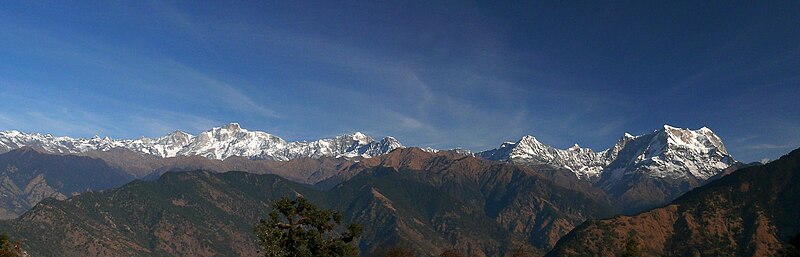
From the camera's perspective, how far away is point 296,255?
110 metres

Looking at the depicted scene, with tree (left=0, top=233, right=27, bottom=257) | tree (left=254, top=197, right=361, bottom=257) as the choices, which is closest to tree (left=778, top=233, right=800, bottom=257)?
tree (left=254, top=197, right=361, bottom=257)

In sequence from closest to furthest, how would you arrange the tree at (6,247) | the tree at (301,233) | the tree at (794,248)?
the tree at (6,247)
the tree at (301,233)
the tree at (794,248)

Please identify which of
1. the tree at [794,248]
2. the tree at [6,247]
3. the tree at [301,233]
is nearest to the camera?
the tree at [6,247]

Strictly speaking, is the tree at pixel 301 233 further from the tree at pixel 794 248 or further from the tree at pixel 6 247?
the tree at pixel 794 248

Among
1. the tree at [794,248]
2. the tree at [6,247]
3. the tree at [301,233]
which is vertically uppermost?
the tree at [794,248]

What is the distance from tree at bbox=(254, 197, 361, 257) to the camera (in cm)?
10775

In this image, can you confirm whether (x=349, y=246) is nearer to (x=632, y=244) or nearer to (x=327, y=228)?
(x=327, y=228)

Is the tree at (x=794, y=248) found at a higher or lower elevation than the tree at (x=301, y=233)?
higher

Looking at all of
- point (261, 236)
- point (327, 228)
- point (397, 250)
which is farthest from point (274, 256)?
point (397, 250)

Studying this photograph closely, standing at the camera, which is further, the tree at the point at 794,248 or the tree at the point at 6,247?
the tree at the point at 794,248

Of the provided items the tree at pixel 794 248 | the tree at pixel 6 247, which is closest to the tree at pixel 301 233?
the tree at pixel 6 247

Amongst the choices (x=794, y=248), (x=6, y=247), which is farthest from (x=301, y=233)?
(x=794, y=248)

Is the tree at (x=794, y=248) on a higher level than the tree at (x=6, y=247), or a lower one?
higher

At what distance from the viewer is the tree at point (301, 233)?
107750mm
